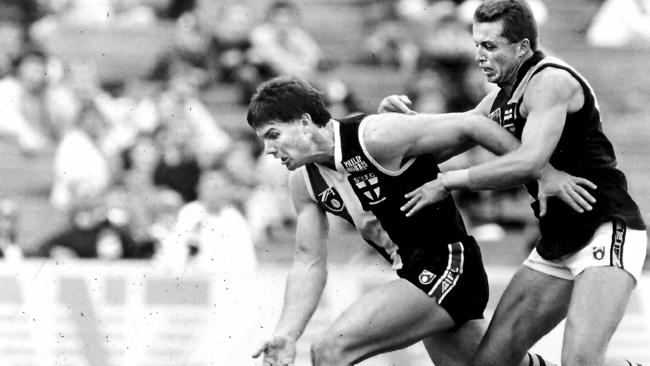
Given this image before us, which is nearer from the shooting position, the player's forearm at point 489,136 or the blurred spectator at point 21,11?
the player's forearm at point 489,136

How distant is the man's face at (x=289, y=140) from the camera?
6316mm

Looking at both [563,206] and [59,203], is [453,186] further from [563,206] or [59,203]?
[59,203]

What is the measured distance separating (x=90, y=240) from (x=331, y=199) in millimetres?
4155

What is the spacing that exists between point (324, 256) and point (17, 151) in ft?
19.3

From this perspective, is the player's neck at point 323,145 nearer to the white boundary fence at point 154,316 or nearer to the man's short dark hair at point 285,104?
the man's short dark hair at point 285,104

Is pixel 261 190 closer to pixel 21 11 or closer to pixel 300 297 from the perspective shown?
pixel 21 11

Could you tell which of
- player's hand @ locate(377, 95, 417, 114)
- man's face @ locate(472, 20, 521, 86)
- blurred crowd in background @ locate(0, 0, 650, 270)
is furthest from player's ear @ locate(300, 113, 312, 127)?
blurred crowd in background @ locate(0, 0, 650, 270)

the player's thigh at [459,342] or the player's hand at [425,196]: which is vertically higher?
the player's hand at [425,196]

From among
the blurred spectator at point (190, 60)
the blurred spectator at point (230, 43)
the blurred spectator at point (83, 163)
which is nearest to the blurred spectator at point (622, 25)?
the blurred spectator at point (230, 43)

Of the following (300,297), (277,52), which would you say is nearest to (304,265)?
(300,297)

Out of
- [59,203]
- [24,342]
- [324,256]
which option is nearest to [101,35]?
[59,203]

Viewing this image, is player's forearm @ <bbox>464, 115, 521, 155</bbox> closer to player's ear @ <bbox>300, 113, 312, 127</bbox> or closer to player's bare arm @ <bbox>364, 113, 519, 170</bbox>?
player's bare arm @ <bbox>364, 113, 519, 170</bbox>

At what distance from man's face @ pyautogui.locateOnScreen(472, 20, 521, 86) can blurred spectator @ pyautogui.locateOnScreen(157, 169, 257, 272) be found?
3298 millimetres

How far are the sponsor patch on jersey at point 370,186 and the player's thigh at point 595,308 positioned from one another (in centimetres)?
104
